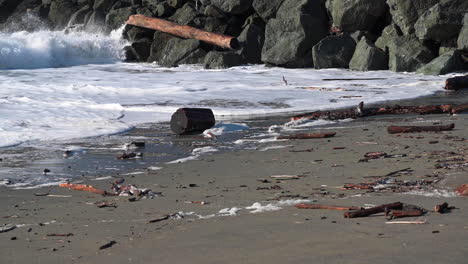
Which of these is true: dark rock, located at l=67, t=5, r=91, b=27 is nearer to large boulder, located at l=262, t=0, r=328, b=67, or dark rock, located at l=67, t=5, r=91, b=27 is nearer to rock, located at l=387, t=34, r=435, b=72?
large boulder, located at l=262, t=0, r=328, b=67

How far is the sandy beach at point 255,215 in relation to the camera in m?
3.84

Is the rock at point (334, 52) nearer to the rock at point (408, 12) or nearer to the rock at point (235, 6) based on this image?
the rock at point (408, 12)

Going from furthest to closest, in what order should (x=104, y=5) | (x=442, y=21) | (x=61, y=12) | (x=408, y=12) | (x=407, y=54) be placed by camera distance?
(x=61, y=12), (x=104, y=5), (x=408, y=12), (x=407, y=54), (x=442, y=21)

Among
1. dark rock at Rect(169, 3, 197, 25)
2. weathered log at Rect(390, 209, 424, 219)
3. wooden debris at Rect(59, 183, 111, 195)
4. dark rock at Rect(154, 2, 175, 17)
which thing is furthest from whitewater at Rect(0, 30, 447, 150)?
weathered log at Rect(390, 209, 424, 219)

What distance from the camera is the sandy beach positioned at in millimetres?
3844

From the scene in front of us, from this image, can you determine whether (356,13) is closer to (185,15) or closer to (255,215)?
(185,15)

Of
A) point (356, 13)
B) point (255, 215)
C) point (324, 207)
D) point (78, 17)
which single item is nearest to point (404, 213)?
point (324, 207)

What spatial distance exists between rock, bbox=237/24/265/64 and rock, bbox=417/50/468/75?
5465mm

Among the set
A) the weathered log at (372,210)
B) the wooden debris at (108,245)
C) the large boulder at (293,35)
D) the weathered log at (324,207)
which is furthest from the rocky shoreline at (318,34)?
the wooden debris at (108,245)

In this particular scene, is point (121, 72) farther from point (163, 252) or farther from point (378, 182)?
point (163, 252)

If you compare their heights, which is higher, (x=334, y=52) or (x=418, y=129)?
(x=334, y=52)

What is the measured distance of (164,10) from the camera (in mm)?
25203

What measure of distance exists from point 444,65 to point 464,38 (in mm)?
1092

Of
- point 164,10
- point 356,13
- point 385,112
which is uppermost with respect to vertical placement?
point 164,10
